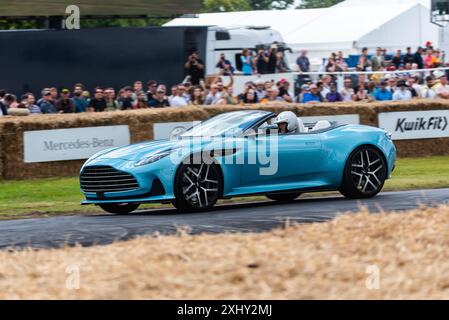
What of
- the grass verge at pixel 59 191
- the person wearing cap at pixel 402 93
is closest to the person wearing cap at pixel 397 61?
the person wearing cap at pixel 402 93

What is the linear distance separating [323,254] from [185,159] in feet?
20.4

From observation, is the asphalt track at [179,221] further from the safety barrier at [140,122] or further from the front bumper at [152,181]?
the safety barrier at [140,122]

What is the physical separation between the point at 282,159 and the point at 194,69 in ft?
37.1

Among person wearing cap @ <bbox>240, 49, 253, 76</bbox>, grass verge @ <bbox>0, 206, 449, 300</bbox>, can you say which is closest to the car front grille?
grass verge @ <bbox>0, 206, 449, 300</bbox>

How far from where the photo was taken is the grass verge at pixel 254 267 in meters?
6.83

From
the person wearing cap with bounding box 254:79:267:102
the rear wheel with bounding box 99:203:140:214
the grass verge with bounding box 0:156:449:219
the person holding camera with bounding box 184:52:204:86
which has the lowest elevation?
the grass verge with bounding box 0:156:449:219

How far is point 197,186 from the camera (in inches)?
552

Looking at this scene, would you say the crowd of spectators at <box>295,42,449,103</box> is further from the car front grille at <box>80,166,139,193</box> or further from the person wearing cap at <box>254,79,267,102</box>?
the car front grille at <box>80,166,139,193</box>

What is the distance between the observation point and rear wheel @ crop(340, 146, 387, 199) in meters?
15.2

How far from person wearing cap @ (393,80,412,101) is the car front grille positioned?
1236 centimetres

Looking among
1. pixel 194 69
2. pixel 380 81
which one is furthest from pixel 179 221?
pixel 380 81

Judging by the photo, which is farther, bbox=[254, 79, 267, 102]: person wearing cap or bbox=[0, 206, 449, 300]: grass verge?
bbox=[254, 79, 267, 102]: person wearing cap

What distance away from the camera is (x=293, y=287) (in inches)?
271

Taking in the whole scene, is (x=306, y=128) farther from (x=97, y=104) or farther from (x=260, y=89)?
(x=260, y=89)
